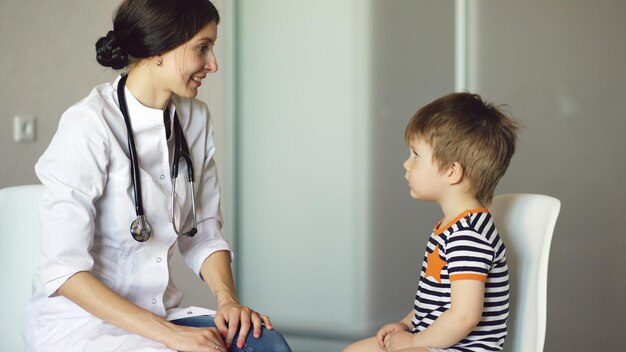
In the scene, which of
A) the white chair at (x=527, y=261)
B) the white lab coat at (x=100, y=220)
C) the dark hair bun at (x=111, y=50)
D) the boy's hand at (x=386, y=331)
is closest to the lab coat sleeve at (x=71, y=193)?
the white lab coat at (x=100, y=220)

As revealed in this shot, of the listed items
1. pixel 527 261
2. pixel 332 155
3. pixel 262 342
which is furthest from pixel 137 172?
pixel 332 155

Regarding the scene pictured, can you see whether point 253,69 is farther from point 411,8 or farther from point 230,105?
point 411,8

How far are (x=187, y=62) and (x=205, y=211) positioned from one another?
1.12 feet

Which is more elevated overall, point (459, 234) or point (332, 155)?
point (332, 155)

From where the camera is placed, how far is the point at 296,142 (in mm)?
3154

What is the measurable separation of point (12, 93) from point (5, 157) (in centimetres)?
21

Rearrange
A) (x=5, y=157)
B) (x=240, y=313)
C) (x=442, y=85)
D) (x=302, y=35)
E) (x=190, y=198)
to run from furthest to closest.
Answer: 1. (x=302, y=35)
2. (x=442, y=85)
3. (x=5, y=157)
4. (x=190, y=198)
5. (x=240, y=313)

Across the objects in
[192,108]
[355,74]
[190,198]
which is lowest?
[190,198]

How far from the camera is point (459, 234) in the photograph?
1.46 m

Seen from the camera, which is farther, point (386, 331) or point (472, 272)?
point (386, 331)

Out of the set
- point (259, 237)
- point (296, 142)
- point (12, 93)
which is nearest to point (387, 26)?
point (296, 142)

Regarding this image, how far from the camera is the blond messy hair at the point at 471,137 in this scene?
4.98ft

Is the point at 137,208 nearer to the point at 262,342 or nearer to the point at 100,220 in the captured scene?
the point at 100,220

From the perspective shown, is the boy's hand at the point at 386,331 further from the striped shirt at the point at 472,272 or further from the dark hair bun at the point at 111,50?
the dark hair bun at the point at 111,50
